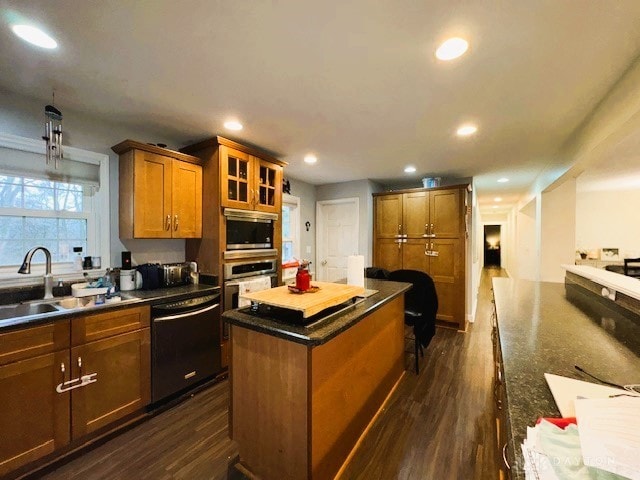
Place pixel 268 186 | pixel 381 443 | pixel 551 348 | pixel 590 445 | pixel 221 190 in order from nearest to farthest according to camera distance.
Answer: pixel 590 445 < pixel 551 348 < pixel 381 443 < pixel 221 190 < pixel 268 186

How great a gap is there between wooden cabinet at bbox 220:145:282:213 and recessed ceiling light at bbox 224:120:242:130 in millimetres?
240

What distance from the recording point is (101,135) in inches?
93.7

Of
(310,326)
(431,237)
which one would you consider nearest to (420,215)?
(431,237)

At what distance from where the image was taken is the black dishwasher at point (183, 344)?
2.08 meters

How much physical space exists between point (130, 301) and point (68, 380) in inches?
21.8

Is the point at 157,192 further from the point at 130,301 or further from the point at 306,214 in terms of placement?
the point at 306,214

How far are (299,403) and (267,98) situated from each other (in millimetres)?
2025

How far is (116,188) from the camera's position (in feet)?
8.12

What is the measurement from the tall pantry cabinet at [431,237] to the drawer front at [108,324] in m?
3.57

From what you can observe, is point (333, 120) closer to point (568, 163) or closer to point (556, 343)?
point (556, 343)

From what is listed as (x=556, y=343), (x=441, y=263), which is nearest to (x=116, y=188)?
(x=556, y=343)

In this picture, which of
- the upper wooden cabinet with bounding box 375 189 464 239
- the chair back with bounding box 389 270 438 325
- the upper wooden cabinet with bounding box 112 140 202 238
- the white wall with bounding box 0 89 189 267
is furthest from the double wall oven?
the upper wooden cabinet with bounding box 375 189 464 239

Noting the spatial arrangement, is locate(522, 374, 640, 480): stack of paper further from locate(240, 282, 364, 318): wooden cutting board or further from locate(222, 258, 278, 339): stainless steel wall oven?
locate(222, 258, 278, 339): stainless steel wall oven

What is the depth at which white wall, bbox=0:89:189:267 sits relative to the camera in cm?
196
